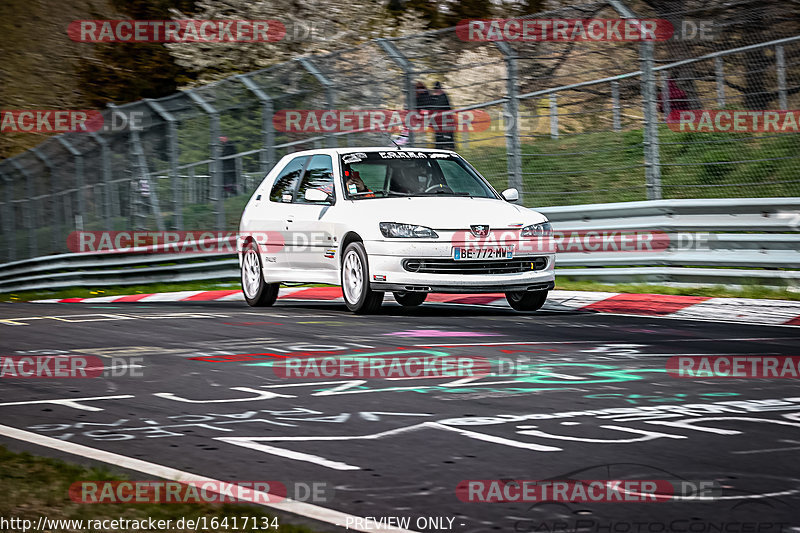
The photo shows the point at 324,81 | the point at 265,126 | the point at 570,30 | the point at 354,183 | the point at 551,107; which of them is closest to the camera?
the point at 354,183

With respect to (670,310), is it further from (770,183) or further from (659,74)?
(659,74)

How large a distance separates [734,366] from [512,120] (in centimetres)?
809

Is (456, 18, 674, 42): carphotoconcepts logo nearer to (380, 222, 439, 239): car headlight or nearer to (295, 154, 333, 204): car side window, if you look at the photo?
(295, 154, 333, 204): car side window

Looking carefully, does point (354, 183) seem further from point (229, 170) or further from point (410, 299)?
point (229, 170)

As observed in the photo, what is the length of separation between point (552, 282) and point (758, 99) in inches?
126

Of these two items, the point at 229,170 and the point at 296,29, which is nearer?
the point at 229,170

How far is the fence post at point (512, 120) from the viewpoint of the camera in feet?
51.9

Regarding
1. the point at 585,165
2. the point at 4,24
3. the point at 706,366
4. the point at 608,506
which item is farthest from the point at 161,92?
the point at 4,24

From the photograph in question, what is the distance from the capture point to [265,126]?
19.2 m

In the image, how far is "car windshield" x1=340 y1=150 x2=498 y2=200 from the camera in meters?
12.8

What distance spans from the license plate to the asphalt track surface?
1.12 metres

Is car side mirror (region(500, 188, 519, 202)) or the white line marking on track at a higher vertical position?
car side mirror (region(500, 188, 519, 202))

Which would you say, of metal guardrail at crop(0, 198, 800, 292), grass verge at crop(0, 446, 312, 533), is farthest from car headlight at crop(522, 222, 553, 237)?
grass verge at crop(0, 446, 312, 533)

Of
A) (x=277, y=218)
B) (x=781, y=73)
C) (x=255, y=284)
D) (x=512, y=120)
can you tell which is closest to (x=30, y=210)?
(x=255, y=284)
